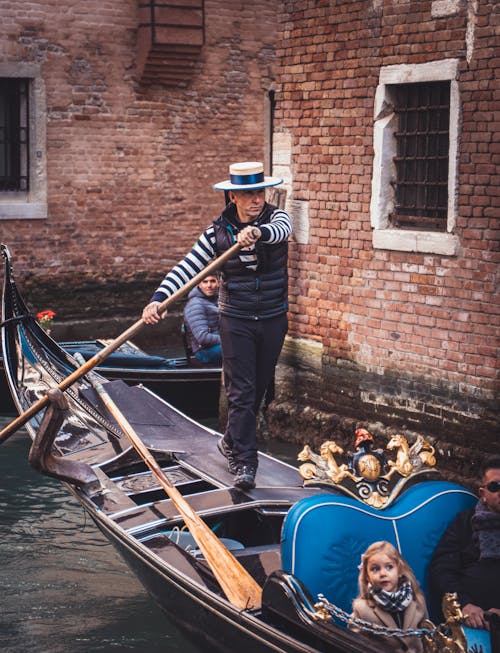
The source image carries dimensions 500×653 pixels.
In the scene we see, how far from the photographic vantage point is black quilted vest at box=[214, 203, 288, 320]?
4863 millimetres

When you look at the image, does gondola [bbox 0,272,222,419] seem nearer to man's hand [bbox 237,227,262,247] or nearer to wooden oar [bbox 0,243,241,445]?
wooden oar [bbox 0,243,241,445]

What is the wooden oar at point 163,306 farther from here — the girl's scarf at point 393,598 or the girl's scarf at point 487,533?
the girl's scarf at point 393,598

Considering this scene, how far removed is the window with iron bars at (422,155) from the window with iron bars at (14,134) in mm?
4695

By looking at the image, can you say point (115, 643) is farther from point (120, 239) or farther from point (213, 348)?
point (120, 239)

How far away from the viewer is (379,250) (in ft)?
20.7

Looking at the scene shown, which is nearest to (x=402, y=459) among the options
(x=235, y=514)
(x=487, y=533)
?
(x=487, y=533)

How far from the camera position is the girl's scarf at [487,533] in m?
3.47

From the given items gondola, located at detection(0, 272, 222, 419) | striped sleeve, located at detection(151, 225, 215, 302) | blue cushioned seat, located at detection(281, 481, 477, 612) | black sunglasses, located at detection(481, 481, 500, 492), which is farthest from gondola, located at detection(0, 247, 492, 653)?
gondola, located at detection(0, 272, 222, 419)

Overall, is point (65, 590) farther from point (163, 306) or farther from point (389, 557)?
point (389, 557)

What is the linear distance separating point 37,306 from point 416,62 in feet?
17.0

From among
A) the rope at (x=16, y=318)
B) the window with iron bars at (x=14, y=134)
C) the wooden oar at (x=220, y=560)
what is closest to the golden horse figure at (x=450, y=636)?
the wooden oar at (x=220, y=560)

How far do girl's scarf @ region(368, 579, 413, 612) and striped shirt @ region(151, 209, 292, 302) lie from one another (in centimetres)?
179

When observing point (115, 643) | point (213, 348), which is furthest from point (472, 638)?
point (213, 348)

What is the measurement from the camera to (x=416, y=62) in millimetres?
5988
